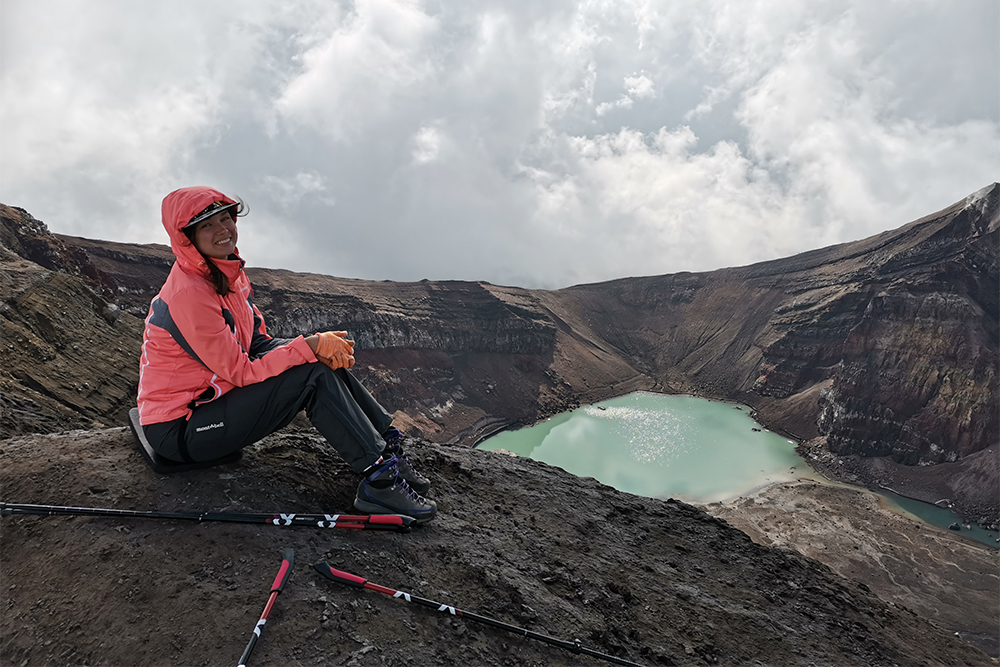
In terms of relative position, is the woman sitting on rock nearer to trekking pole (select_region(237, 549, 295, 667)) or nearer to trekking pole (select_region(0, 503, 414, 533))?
trekking pole (select_region(0, 503, 414, 533))

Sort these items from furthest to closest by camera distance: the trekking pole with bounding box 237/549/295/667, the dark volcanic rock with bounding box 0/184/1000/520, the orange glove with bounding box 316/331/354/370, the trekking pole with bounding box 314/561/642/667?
the dark volcanic rock with bounding box 0/184/1000/520, the orange glove with bounding box 316/331/354/370, the trekking pole with bounding box 314/561/642/667, the trekking pole with bounding box 237/549/295/667

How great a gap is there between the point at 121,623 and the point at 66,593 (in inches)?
16.6

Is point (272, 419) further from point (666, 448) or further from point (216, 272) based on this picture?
point (666, 448)

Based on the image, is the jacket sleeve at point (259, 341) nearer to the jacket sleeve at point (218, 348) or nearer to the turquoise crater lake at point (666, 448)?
the jacket sleeve at point (218, 348)

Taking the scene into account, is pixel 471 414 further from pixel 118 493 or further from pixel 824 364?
pixel 118 493

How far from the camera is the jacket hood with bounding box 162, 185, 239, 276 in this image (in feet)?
9.87

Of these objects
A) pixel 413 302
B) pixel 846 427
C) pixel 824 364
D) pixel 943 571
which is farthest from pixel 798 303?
pixel 413 302

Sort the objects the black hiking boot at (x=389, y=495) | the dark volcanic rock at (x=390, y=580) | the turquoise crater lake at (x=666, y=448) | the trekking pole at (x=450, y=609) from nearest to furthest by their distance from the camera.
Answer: the dark volcanic rock at (x=390, y=580), the trekking pole at (x=450, y=609), the black hiking boot at (x=389, y=495), the turquoise crater lake at (x=666, y=448)

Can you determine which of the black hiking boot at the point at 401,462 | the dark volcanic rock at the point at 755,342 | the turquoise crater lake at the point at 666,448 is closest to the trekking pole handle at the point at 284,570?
the black hiking boot at the point at 401,462

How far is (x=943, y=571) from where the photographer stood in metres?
21.1

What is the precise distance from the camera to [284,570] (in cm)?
279

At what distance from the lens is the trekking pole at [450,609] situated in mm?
2914

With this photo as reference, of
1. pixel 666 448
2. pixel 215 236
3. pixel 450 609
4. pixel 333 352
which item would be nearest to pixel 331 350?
pixel 333 352

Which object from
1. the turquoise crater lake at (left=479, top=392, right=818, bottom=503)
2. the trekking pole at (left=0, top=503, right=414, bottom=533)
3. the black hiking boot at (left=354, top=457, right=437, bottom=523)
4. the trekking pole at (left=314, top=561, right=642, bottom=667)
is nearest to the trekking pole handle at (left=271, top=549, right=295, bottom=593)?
the trekking pole at (left=314, top=561, right=642, bottom=667)
